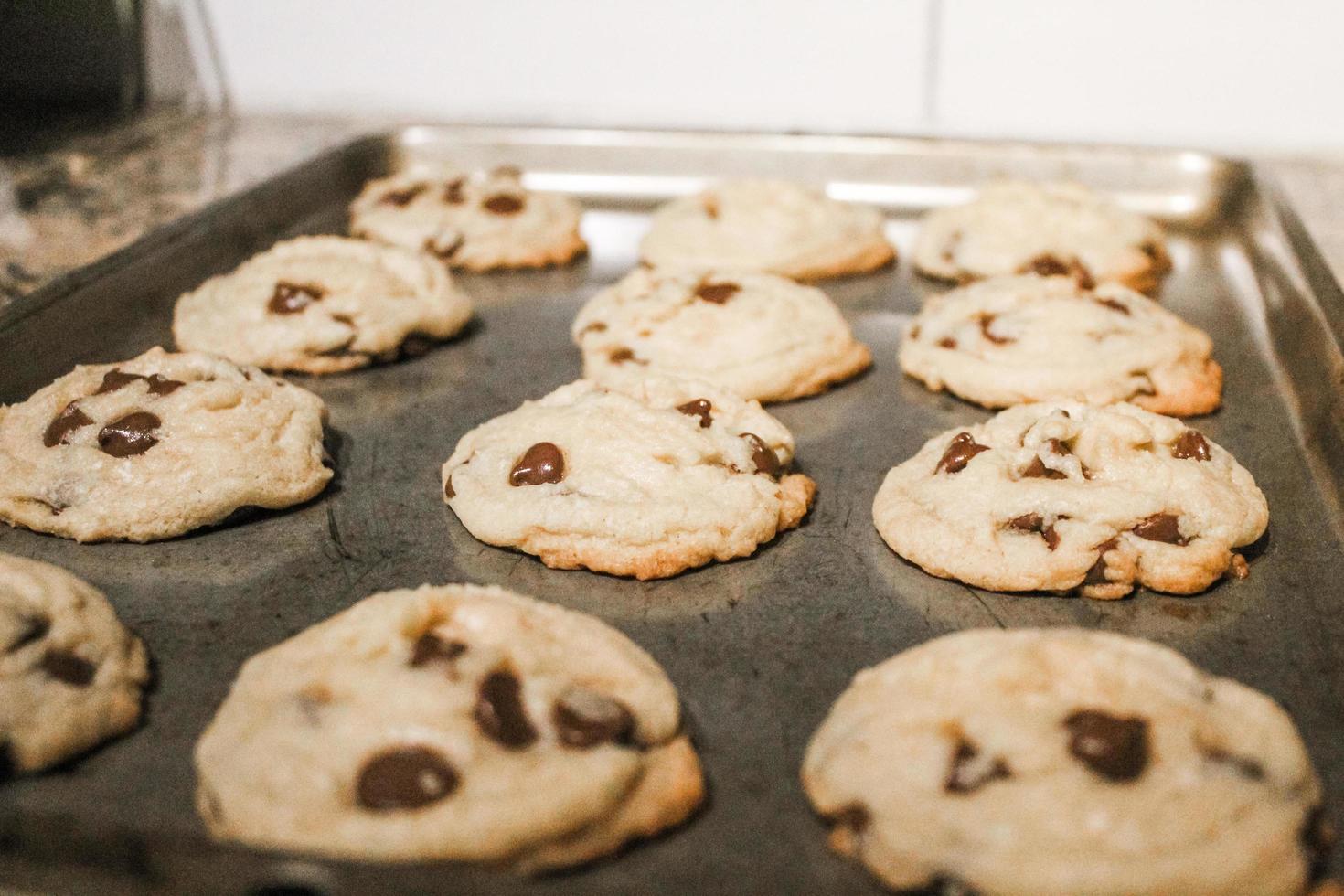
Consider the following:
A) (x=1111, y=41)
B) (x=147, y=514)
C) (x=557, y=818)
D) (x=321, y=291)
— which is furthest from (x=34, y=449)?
(x=1111, y=41)

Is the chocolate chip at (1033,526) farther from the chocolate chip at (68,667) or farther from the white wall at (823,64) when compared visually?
the white wall at (823,64)

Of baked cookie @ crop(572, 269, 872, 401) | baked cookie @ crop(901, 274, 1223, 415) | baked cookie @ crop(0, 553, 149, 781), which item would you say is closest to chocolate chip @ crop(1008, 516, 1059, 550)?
baked cookie @ crop(901, 274, 1223, 415)

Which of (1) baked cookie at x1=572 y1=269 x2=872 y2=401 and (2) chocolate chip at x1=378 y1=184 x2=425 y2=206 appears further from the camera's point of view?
(2) chocolate chip at x1=378 y1=184 x2=425 y2=206

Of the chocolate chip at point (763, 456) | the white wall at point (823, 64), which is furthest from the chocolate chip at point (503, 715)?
the white wall at point (823, 64)

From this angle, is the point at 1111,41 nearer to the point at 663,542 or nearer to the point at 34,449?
the point at 663,542

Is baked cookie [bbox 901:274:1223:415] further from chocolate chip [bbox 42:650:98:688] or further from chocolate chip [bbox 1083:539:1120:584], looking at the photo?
chocolate chip [bbox 42:650:98:688]

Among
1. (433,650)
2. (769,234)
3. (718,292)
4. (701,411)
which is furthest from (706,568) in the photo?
(769,234)
